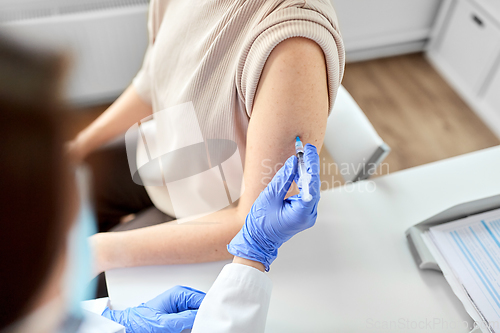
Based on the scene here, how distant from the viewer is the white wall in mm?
2180

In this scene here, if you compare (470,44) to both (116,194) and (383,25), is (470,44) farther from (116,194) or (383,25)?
(116,194)

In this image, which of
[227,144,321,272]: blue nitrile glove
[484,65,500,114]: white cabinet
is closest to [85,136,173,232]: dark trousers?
[227,144,321,272]: blue nitrile glove

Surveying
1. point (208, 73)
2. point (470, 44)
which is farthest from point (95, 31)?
point (470, 44)

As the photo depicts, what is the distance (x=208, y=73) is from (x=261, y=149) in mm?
221

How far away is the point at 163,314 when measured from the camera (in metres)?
0.70

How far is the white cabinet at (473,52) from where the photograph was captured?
1.93 metres

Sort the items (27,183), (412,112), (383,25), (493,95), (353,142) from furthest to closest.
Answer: (383,25) → (412,112) → (493,95) → (353,142) → (27,183)

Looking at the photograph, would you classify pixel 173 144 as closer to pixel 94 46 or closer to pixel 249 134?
pixel 249 134

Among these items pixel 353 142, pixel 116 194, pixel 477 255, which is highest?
pixel 116 194

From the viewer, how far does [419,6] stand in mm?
2238

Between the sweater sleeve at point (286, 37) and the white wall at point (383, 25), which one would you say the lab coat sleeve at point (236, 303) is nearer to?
the sweater sleeve at point (286, 37)

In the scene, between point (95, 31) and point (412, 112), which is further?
point (412, 112)

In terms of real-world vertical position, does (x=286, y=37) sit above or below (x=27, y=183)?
A: above

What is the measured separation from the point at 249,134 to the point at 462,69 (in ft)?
6.97
